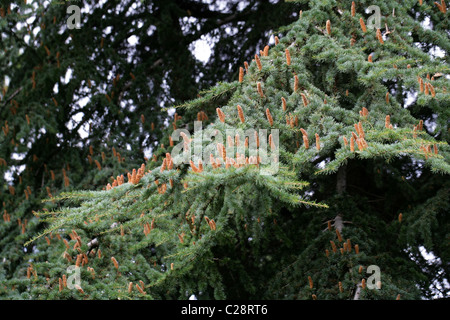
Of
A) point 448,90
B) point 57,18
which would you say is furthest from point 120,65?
point 448,90

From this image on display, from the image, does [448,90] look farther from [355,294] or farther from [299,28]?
[355,294]

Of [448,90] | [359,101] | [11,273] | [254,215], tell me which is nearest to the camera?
[254,215]

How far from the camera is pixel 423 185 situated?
4.94 meters

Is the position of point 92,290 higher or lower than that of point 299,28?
lower

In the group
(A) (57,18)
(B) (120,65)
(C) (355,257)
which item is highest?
(A) (57,18)

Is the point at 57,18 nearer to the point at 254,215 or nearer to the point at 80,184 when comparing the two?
the point at 80,184

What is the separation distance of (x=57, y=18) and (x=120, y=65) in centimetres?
85

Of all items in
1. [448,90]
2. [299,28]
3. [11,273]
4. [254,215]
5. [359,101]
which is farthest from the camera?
[11,273]

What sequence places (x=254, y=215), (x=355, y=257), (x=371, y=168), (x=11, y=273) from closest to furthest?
(x=254, y=215), (x=355, y=257), (x=11, y=273), (x=371, y=168)

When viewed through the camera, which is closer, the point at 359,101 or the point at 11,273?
the point at 359,101

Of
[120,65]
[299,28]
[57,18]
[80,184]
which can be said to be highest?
[57,18]

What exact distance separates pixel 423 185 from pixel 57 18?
4271mm
